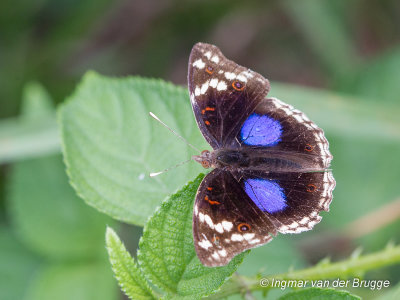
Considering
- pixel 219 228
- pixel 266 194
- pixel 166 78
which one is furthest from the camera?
pixel 166 78

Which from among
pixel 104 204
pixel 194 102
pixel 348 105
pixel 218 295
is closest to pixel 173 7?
pixel 348 105

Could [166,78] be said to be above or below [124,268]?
above

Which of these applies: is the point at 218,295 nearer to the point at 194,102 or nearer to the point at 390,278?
the point at 194,102

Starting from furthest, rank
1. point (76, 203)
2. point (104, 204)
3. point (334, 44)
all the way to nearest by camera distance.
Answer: point (334, 44)
point (76, 203)
point (104, 204)

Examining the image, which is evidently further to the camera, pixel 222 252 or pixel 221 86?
pixel 221 86

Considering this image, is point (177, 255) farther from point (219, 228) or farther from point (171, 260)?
point (219, 228)

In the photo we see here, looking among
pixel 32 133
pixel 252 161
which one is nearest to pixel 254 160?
pixel 252 161

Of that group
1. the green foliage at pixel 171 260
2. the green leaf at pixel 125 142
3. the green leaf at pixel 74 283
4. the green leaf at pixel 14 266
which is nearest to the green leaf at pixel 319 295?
the green foliage at pixel 171 260
